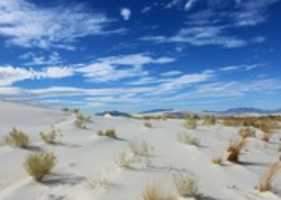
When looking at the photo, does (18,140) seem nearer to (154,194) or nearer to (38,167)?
(38,167)

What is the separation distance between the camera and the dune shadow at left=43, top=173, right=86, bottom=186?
6.39 meters

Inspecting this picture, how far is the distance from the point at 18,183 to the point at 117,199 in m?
1.59

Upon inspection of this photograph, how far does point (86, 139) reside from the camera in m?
11.2

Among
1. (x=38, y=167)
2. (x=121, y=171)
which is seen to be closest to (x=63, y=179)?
(x=38, y=167)

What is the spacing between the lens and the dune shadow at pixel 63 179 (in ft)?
21.0

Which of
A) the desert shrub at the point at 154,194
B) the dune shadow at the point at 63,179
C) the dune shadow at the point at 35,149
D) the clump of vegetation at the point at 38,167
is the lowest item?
the desert shrub at the point at 154,194

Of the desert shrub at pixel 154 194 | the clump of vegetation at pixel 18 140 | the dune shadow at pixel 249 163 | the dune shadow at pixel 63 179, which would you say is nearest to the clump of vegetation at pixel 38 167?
the dune shadow at pixel 63 179


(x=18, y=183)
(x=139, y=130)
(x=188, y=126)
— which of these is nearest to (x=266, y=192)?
(x=18, y=183)

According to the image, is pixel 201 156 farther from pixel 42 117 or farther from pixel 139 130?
pixel 42 117

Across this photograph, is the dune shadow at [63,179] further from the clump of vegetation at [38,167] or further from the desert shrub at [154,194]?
the desert shrub at [154,194]

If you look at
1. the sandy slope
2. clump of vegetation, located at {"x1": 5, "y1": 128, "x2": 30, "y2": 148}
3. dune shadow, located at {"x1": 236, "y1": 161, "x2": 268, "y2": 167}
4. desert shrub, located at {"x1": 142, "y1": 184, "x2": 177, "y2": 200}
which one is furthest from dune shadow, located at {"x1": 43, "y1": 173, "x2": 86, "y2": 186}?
dune shadow, located at {"x1": 236, "y1": 161, "x2": 268, "y2": 167}

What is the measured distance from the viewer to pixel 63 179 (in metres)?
6.63

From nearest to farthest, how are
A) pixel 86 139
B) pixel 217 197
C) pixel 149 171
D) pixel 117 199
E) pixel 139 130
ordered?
pixel 117 199
pixel 217 197
pixel 149 171
pixel 86 139
pixel 139 130

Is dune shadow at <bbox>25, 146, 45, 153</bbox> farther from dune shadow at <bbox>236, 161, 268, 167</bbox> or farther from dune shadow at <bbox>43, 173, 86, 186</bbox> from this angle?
dune shadow at <bbox>236, 161, 268, 167</bbox>
